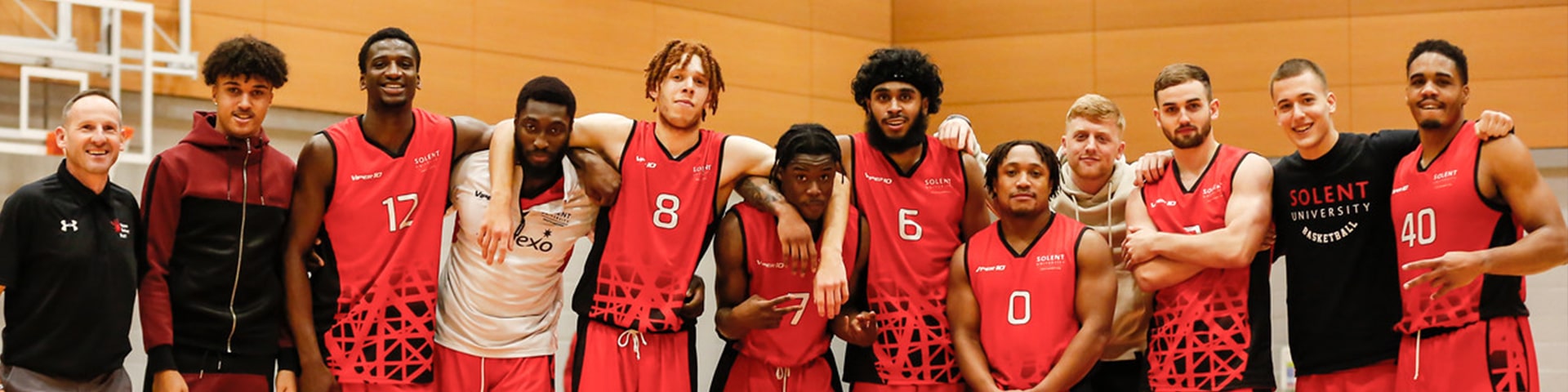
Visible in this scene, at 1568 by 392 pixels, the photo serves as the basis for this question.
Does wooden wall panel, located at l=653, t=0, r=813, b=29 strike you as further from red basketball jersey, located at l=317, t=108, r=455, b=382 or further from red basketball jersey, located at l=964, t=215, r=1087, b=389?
red basketball jersey, located at l=964, t=215, r=1087, b=389

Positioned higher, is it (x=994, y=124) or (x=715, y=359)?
(x=994, y=124)

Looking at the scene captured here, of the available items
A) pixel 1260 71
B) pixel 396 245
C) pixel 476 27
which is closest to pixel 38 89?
pixel 476 27

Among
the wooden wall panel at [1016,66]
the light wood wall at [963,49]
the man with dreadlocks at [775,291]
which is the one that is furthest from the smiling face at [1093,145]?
the wooden wall panel at [1016,66]

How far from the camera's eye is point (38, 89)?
26.0 ft

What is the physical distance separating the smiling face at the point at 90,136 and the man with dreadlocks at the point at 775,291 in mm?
2257

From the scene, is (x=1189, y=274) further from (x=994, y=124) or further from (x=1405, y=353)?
(x=994, y=124)

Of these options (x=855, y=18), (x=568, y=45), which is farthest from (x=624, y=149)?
(x=855, y=18)

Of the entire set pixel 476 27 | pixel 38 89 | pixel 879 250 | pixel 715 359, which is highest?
pixel 476 27

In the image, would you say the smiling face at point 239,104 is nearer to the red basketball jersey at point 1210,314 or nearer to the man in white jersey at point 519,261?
the man in white jersey at point 519,261

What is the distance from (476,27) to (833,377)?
5.45 m

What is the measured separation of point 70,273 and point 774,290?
2.54 m

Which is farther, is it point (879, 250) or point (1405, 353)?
point (879, 250)

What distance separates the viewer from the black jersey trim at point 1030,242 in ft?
16.6

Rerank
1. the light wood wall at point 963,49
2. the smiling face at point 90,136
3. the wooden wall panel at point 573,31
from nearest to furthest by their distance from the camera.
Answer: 1. the smiling face at point 90,136
2. the light wood wall at point 963,49
3. the wooden wall panel at point 573,31
